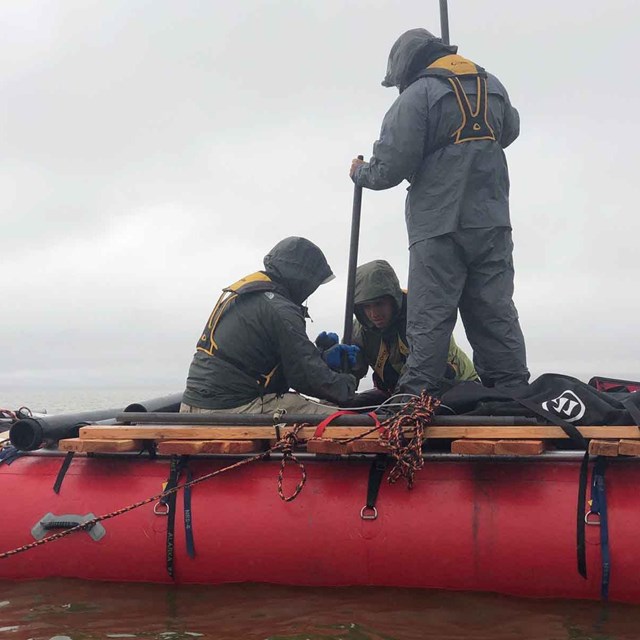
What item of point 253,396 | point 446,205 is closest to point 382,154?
point 446,205

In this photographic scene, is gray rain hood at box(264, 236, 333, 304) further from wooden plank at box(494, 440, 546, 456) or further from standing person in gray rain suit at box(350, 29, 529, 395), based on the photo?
wooden plank at box(494, 440, 546, 456)

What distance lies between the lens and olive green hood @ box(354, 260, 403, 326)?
233 inches

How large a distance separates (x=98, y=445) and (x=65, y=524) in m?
0.58

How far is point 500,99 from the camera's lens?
511 centimetres

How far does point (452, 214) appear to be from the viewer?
4.81 metres

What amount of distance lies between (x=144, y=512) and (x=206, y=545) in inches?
17.8

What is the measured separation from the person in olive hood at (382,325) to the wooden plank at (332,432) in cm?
186

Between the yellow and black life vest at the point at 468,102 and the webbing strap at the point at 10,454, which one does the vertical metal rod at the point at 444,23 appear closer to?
the yellow and black life vest at the point at 468,102

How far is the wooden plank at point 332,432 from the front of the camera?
3.95m

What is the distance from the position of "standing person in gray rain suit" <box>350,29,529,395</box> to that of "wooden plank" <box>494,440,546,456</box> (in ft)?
3.04

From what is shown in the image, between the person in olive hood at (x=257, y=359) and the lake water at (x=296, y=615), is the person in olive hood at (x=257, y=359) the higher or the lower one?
the higher one

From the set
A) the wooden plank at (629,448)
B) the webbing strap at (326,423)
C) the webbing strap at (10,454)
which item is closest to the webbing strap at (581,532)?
the wooden plank at (629,448)

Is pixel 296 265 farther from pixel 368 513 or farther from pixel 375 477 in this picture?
pixel 368 513

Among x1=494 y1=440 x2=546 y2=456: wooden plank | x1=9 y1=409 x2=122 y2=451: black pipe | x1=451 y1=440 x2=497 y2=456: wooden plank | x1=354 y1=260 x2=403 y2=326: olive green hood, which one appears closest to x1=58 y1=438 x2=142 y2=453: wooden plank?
x1=9 y1=409 x2=122 y2=451: black pipe
